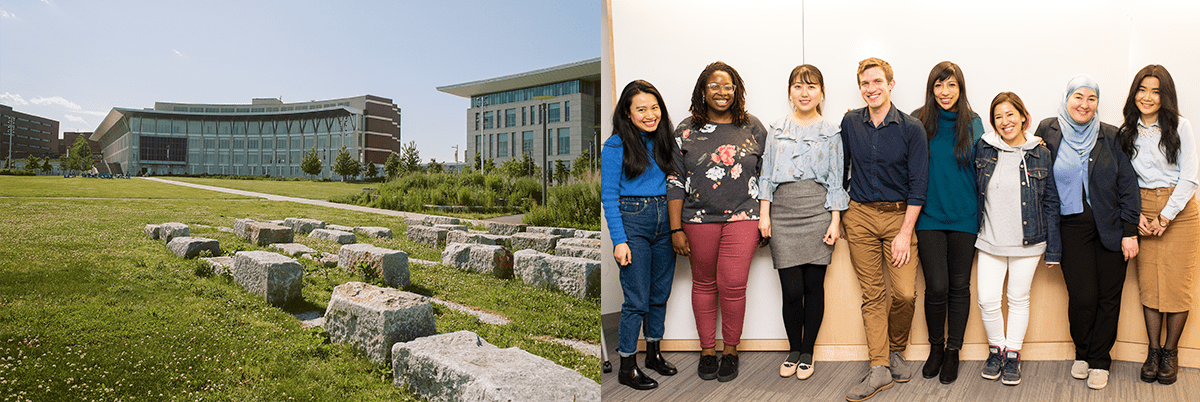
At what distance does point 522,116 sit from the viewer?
2775mm

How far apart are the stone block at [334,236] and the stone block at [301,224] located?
24mm

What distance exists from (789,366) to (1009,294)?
126 cm

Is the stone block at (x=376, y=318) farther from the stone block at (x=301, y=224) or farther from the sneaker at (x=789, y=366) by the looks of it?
the sneaker at (x=789, y=366)

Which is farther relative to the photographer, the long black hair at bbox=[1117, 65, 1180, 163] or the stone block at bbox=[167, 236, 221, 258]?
the long black hair at bbox=[1117, 65, 1180, 163]

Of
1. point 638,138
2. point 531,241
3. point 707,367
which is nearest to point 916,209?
point 707,367

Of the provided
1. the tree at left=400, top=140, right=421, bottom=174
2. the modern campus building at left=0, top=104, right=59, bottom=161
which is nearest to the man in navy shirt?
the tree at left=400, top=140, right=421, bottom=174

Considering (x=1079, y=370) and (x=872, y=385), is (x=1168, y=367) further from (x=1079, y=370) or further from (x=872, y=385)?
(x=872, y=385)

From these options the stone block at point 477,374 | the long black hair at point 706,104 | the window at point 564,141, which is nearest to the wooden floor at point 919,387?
the stone block at point 477,374

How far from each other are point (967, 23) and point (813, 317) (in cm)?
201

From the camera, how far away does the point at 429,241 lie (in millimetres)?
2801

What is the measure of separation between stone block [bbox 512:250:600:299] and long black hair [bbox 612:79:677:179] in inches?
21.3

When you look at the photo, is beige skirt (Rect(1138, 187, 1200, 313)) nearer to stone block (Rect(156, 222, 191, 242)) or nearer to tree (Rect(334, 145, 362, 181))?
tree (Rect(334, 145, 362, 181))

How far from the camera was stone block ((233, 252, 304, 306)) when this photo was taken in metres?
2.35

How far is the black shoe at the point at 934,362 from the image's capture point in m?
3.14
